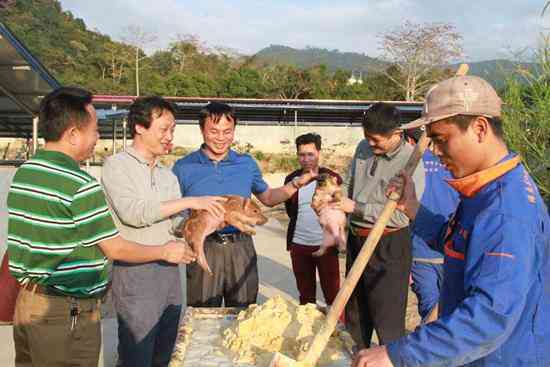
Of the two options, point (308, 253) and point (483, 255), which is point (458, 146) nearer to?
point (483, 255)

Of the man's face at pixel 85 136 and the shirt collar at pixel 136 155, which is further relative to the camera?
the shirt collar at pixel 136 155

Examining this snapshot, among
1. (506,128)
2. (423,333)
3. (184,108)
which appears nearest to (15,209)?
(423,333)

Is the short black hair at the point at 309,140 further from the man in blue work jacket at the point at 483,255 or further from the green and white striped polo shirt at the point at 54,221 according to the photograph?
the man in blue work jacket at the point at 483,255

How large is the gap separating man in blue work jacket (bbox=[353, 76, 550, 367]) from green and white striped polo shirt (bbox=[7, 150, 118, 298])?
1.29 m

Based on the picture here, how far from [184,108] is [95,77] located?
1875cm

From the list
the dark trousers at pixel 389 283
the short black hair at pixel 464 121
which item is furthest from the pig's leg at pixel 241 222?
the short black hair at pixel 464 121

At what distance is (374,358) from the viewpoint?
1500mm

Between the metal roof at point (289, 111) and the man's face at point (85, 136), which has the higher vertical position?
the metal roof at point (289, 111)

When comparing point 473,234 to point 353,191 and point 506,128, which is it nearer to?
point 353,191

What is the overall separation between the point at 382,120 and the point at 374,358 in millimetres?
1871

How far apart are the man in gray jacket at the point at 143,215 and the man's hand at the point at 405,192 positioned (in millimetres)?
1096

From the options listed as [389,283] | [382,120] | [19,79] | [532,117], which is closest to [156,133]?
[382,120]

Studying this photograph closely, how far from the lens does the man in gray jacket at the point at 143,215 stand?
2.73m

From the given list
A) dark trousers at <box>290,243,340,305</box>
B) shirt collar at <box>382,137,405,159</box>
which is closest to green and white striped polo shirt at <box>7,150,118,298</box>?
shirt collar at <box>382,137,405,159</box>
